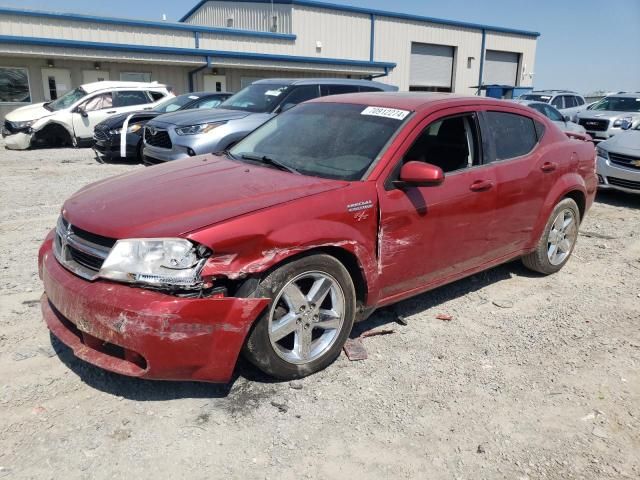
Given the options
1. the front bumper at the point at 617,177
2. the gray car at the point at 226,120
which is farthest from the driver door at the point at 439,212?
the front bumper at the point at 617,177

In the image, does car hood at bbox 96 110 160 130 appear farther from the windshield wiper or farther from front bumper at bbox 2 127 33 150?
the windshield wiper

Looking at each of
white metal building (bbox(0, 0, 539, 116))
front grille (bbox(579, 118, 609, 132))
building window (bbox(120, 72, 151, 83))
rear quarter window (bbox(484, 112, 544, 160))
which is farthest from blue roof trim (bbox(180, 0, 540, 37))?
rear quarter window (bbox(484, 112, 544, 160))

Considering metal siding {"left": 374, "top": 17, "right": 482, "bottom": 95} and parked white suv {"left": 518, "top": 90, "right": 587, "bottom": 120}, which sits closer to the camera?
parked white suv {"left": 518, "top": 90, "right": 587, "bottom": 120}

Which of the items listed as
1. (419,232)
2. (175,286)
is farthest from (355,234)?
(175,286)

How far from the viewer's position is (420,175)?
138 inches

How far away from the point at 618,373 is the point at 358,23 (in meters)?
30.4

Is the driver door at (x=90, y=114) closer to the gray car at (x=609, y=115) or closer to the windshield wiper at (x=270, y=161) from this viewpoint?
the windshield wiper at (x=270, y=161)

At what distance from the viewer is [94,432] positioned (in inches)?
111

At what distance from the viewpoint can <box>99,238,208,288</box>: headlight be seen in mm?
2799

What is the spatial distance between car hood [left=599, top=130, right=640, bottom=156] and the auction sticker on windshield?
6468 mm

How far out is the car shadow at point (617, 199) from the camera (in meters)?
9.05

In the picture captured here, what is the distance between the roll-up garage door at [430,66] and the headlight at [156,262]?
3312cm

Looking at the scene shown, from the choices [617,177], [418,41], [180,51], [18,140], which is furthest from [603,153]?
[418,41]

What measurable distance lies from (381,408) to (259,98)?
25.1 ft
